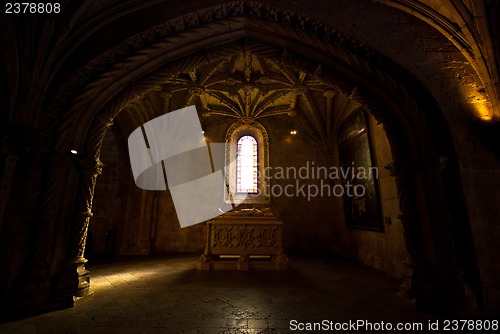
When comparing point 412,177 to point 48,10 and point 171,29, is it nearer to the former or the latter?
point 171,29

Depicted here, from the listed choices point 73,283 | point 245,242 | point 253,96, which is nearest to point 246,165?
point 253,96

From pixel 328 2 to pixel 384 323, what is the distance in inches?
175

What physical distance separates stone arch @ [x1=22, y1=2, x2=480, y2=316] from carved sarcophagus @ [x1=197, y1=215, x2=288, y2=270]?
8.72ft

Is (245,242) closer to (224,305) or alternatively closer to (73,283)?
(224,305)

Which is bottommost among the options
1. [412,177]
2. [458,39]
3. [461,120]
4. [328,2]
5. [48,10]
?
[412,177]

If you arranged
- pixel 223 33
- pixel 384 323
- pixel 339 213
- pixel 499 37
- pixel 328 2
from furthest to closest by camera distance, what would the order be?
pixel 339 213, pixel 223 33, pixel 328 2, pixel 499 37, pixel 384 323

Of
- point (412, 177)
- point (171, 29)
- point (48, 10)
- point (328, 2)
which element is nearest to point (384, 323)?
point (412, 177)

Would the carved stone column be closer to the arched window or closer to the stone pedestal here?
the stone pedestal

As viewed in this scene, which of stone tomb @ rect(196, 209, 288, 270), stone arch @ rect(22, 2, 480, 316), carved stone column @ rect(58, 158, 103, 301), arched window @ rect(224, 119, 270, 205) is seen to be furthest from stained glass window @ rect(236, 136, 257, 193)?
carved stone column @ rect(58, 158, 103, 301)

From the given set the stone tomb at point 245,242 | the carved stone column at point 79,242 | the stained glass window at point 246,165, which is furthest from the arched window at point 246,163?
the carved stone column at point 79,242

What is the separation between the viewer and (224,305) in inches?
108

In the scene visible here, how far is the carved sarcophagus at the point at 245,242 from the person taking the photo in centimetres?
501

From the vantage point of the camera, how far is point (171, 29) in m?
3.40

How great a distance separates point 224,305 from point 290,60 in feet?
13.0
